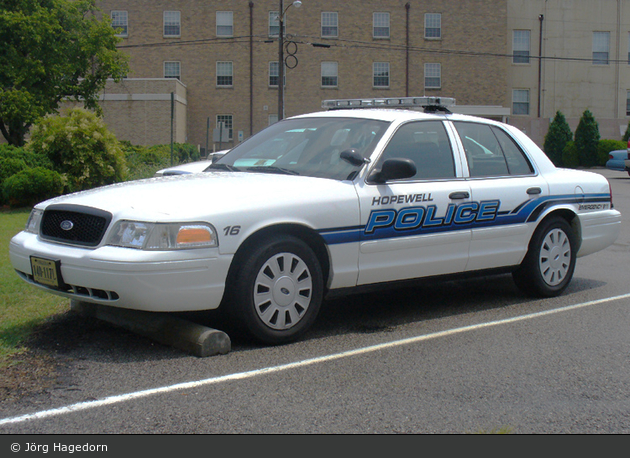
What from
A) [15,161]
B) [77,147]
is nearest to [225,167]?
[15,161]

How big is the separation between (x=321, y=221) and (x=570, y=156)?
39.8 m

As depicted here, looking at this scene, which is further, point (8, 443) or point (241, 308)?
point (241, 308)

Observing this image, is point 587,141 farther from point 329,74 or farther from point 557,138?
point 329,74

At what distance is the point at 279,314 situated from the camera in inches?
195

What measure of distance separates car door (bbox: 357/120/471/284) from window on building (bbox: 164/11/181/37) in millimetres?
44323

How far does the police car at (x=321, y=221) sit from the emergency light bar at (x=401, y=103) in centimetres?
1

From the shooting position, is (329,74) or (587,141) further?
(329,74)

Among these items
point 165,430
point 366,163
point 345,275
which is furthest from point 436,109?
point 165,430

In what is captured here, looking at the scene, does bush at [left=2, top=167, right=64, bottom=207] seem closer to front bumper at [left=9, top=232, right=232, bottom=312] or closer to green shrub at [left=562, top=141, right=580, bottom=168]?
front bumper at [left=9, top=232, right=232, bottom=312]

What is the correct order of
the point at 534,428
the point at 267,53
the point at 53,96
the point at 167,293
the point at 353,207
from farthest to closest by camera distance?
the point at 267,53 → the point at 53,96 → the point at 353,207 → the point at 167,293 → the point at 534,428

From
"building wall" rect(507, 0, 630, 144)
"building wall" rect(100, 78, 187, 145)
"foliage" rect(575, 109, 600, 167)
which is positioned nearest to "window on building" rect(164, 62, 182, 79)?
"building wall" rect(100, 78, 187, 145)

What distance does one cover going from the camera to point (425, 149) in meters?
6.01

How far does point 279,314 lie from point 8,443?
6.75 ft

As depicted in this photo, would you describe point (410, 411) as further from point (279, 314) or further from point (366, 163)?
point (366, 163)
